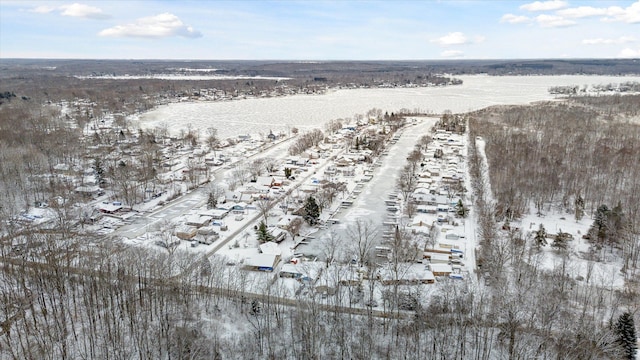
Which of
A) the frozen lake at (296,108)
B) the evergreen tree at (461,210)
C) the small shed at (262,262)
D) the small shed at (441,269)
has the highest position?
the frozen lake at (296,108)

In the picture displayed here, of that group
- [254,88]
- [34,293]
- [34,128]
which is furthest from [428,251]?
[254,88]

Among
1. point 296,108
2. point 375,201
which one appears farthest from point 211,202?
point 296,108

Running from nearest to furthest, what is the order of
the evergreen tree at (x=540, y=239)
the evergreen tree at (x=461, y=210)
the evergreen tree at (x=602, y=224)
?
the evergreen tree at (x=540, y=239), the evergreen tree at (x=602, y=224), the evergreen tree at (x=461, y=210)

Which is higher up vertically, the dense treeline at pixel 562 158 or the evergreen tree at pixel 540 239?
the dense treeline at pixel 562 158

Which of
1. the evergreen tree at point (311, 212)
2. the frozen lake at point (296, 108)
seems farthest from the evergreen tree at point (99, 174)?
the frozen lake at point (296, 108)

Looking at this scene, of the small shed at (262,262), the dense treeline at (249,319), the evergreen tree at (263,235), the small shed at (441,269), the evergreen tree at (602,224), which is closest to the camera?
the dense treeline at (249,319)

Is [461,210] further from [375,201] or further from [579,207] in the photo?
[579,207]

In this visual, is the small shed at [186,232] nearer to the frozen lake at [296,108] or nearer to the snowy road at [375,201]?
the snowy road at [375,201]

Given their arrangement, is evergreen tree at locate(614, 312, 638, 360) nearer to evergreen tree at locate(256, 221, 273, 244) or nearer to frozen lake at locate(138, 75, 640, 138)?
evergreen tree at locate(256, 221, 273, 244)

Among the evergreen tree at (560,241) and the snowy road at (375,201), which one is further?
the snowy road at (375,201)
